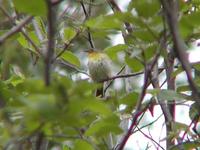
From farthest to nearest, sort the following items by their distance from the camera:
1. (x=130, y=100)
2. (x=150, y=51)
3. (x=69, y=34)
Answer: (x=69, y=34), (x=130, y=100), (x=150, y=51)

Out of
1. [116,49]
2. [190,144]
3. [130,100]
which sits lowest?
[190,144]

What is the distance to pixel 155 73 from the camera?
1.62 m

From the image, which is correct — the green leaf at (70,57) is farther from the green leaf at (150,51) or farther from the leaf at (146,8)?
the leaf at (146,8)

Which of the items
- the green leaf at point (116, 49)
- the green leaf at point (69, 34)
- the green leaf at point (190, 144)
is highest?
the green leaf at point (69, 34)

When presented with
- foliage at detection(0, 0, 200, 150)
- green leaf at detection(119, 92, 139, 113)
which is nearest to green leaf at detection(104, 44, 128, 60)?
foliage at detection(0, 0, 200, 150)

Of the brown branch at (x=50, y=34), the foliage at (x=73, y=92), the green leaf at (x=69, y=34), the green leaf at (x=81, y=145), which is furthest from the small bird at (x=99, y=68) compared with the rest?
the brown branch at (x=50, y=34)

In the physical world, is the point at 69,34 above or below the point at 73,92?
above

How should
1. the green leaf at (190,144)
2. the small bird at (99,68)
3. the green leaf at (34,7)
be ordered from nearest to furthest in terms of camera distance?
the green leaf at (34,7), the green leaf at (190,144), the small bird at (99,68)

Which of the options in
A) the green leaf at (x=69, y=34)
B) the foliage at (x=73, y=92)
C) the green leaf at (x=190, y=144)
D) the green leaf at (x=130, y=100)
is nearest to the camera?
the foliage at (x=73, y=92)

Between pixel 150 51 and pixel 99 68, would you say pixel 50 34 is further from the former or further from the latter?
pixel 99 68

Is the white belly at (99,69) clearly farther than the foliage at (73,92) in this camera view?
Yes

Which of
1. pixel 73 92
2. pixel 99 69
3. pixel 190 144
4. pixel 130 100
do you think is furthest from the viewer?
pixel 99 69

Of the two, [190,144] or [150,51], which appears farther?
[190,144]

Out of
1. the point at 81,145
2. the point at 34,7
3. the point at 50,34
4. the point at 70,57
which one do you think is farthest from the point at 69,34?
the point at 50,34
